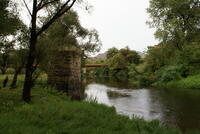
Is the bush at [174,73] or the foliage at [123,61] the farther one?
the foliage at [123,61]

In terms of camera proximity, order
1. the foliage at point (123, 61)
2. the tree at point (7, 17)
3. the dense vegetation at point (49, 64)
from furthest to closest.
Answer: the foliage at point (123, 61) < the tree at point (7, 17) < the dense vegetation at point (49, 64)

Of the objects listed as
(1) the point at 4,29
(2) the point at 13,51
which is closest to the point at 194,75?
(2) the point at 13,51

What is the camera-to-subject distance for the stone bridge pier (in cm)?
1081

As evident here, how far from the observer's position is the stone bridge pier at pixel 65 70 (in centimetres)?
1081

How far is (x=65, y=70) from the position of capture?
10844 millimetres

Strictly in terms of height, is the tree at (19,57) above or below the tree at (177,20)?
below

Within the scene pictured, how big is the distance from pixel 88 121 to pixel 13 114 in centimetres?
194

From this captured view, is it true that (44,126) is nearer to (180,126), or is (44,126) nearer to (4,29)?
(4,29)

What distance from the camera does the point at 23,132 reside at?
3947 mm

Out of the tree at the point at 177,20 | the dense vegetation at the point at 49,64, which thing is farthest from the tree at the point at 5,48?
the tree at the point at 177,20

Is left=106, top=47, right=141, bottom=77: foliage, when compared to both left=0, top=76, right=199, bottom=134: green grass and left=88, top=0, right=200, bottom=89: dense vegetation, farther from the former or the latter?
left=0, top=76, right=199, bottom=134: green grass

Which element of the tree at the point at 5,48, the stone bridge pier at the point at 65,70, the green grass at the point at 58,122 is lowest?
the green grass at the point at 58,122

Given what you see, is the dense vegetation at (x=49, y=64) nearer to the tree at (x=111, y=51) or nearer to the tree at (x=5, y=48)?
the tree at (x=5, y=48)

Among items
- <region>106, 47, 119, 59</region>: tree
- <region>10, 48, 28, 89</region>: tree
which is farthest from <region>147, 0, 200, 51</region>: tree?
<region>106, 47, 119, 59</region>: tree
